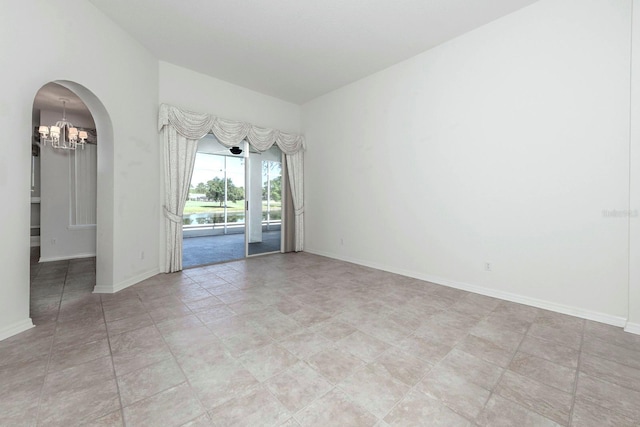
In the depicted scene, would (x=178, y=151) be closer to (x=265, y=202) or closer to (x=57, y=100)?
(x=265, y=202)

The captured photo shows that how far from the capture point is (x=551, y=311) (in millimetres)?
2902

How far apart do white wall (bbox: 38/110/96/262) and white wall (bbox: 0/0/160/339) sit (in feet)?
9.21

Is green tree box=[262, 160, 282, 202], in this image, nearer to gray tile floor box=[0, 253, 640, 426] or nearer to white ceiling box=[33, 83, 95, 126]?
gray tile floor box=[0, 253, 640, 426]

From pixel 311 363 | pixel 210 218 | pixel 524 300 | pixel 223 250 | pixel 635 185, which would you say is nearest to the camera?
pixel 311 363

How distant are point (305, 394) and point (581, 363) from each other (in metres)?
2.07

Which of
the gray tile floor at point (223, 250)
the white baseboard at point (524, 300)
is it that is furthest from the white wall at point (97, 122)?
the white baseboard at point (524, 300)

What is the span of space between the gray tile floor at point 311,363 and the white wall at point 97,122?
1.86ft

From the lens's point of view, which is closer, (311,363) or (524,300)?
(311,363)

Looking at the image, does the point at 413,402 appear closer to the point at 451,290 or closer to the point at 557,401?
the point at 557,401

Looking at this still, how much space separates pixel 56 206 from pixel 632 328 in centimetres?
875

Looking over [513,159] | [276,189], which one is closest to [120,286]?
[276,189]

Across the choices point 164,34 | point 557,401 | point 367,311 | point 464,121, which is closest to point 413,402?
point 557,401

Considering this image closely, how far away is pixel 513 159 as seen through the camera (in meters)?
3.16

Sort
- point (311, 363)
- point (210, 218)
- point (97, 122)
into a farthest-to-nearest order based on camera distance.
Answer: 1. point (210, 218)
2. point (97, 122)
3. point (311, 363)
